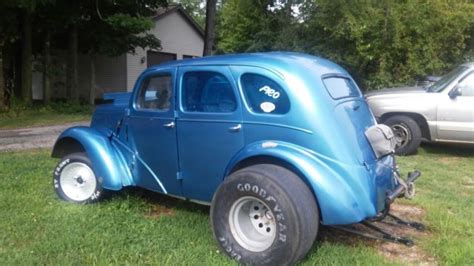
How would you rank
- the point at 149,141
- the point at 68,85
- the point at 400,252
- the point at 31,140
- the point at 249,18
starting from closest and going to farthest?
the point at 400,252 → the point at 149,141 → the point at 31,140 → the point at 68,85 → the point at 249,18

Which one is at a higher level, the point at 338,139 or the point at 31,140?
the point at 338,139

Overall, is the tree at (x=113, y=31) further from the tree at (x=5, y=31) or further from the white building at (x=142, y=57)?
the tree at (x=5, y=31)

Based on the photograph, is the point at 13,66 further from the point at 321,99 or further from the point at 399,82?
the point at 321,99

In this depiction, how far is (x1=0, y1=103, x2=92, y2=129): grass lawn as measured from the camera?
13891 mm

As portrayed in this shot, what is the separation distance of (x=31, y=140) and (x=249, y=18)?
17438 millimetres

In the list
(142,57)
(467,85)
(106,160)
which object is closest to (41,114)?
(142,57)

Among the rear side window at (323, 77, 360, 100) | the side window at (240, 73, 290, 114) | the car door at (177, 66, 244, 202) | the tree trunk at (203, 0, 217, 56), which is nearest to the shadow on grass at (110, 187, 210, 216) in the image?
the car door at (177, 66, 244, 202)

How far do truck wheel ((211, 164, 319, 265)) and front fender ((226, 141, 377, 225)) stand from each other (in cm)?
9

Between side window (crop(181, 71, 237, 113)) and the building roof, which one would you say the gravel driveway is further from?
the building roof

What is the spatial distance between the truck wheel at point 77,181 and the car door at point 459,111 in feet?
20.6

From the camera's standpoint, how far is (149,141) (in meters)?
5.23

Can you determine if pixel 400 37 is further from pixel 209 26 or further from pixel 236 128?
pixel 236 128

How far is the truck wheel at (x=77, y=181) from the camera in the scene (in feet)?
18.8

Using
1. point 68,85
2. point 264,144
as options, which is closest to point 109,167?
point 264,144
